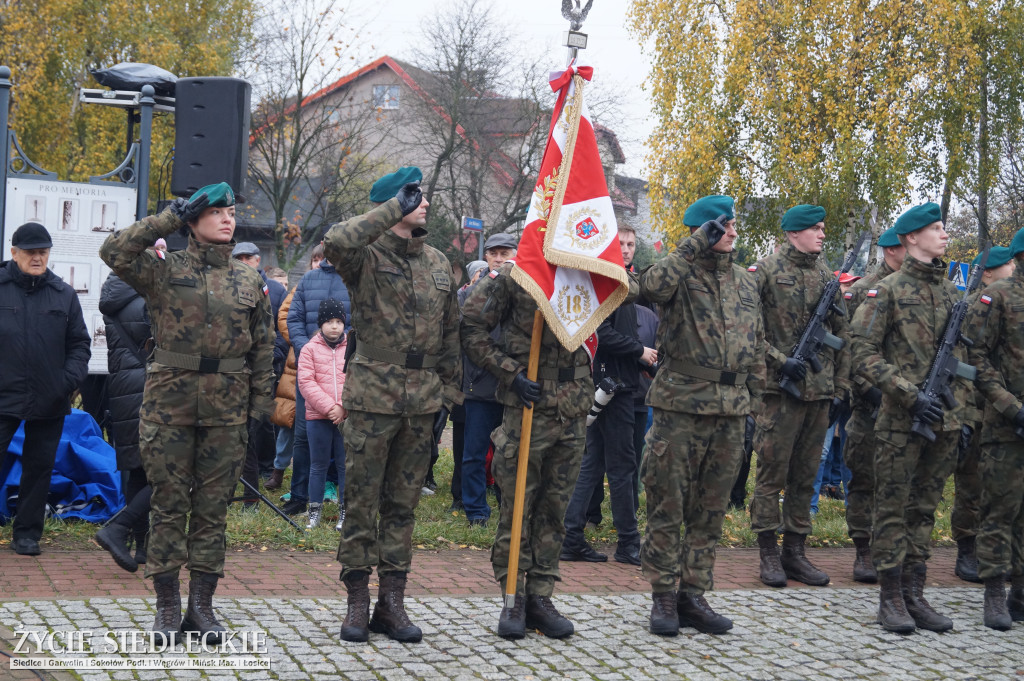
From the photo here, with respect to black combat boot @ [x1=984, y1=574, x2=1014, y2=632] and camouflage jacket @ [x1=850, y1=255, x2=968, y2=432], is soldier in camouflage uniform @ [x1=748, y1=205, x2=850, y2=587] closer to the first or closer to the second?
camouflage jacket @ [x1=850, y1=255, x2=968, y2=432]

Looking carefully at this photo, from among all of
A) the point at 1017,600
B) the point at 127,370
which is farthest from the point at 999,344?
the point at 127,370

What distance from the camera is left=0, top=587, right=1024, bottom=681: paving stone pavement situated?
16.3 ft

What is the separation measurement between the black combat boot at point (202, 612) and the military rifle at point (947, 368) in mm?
4140

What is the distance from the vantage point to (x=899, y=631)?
6.16 meters

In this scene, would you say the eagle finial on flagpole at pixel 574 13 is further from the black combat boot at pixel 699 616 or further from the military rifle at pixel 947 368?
the black combat boot at pixel 699 616

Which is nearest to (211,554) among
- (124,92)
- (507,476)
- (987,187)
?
(507,476)

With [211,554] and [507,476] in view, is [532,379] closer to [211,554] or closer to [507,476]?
[507,476]

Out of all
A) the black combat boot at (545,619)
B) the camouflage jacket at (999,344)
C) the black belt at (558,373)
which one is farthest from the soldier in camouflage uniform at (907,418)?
the black combat boot at (545,619)

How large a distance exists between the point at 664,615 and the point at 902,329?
2.34 m

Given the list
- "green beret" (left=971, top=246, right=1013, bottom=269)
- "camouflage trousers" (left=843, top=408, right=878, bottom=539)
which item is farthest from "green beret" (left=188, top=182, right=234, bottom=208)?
"green beret" (left=971, top=246, right=1013, bottom=269)

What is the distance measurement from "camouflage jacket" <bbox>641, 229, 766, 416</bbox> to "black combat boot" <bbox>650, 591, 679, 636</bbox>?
3.49ft

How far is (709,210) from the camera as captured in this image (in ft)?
20.0

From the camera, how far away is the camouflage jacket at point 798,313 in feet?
Result: 23.8

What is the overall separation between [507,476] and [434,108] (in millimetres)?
33234
